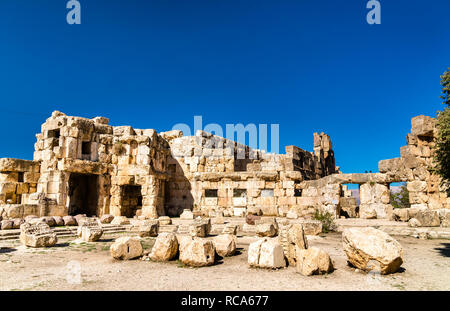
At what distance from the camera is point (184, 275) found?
503 cm

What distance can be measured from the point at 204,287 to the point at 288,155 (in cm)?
1500

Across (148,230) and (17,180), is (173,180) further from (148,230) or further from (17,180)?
(148,230)

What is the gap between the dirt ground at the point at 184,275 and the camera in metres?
4.33

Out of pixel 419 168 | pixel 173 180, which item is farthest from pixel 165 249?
pixel 419 168

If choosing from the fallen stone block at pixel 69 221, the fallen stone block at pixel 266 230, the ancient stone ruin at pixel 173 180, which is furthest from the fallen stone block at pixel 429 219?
the fallen stone block at pixel 69 221

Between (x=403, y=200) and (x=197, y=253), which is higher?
(x=197, y=253)

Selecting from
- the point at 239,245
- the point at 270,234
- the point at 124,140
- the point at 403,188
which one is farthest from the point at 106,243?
the point at 403,188

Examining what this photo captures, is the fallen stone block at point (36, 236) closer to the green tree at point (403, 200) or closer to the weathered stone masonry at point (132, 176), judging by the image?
the weathered stone masonry at point (132, 176)

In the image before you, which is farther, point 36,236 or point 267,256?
point 36,236

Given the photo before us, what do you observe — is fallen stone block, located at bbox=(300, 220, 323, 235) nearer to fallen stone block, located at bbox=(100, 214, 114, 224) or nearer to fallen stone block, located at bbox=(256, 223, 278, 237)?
fallen stone block, located at bbox=(256, 223, 278, 237)

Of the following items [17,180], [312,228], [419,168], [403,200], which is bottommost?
[403,200]

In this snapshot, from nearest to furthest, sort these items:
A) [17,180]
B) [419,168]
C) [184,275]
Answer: [184,275]
[17,180]
[419,168]
